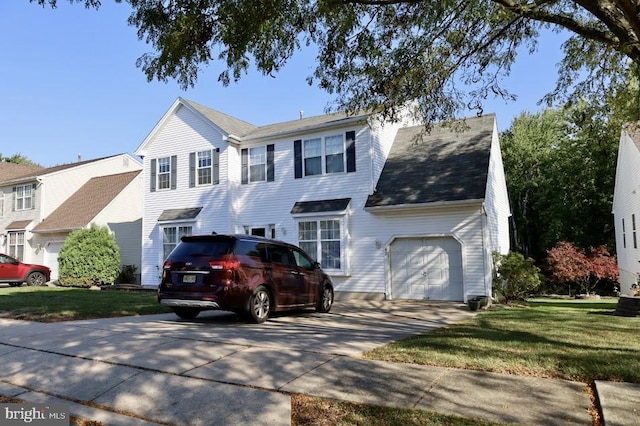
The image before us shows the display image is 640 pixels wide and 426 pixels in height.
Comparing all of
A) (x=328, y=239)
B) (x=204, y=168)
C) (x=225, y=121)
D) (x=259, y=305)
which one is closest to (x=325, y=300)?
(x=259, y=305)

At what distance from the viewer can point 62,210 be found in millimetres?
→ 29703

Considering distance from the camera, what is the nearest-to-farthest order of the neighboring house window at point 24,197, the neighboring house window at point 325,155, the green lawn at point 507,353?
the green lawn at point 507,353 → the neighboring house window at point 325,155 → the neighboring house window at point 24,197

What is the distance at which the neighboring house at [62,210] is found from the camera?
27.8 meters

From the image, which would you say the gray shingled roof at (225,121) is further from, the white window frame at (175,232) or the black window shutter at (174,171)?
the white window frame at (175,232)

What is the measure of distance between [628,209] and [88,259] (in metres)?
26.7

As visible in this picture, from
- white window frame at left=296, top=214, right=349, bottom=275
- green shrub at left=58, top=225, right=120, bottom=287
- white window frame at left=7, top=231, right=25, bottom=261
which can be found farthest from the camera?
white window frame at left=7, top=231, right=25, bottom=261

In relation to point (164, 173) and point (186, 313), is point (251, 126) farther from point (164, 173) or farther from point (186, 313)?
point (186, 313)

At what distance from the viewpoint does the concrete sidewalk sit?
14.3ft

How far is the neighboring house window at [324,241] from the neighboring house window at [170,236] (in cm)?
614

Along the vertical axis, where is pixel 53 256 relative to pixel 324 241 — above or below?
below

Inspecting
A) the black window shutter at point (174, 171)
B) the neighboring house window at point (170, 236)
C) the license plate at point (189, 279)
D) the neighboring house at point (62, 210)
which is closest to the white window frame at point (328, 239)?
the neighboring house window at point (170, 236)

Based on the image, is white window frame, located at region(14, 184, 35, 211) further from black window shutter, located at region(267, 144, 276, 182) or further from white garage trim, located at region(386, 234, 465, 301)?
white garage trim, located at region(386, 234, 465, 301)

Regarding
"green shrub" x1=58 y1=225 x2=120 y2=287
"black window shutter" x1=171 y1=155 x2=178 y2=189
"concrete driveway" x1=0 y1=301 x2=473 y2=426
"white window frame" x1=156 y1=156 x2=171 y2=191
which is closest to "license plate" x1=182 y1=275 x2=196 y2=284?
"concrete driveway" x1=0 y1=301 x2=473 y2=426

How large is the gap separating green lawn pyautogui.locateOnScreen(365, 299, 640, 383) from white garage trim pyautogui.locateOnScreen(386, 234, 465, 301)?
669 centimetres
